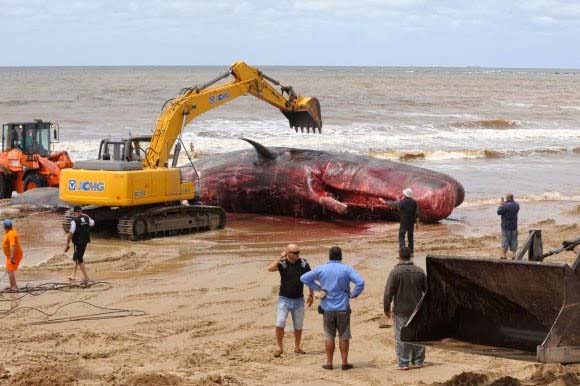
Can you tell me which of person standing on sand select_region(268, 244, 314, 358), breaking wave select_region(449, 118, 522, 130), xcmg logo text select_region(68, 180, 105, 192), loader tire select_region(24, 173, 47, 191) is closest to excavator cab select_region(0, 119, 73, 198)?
loader tire select_region(24, 173, 47, 191)

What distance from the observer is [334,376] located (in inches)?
408

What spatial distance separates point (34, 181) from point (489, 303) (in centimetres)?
1794

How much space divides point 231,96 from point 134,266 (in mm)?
6617

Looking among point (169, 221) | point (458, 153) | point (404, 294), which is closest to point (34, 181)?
point (169, 221)

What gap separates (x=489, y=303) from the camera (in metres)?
9.57

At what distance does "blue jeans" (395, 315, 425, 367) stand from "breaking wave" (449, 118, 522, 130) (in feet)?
158

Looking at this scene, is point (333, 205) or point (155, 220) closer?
point (155, 220)

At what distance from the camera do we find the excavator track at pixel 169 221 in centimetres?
1945

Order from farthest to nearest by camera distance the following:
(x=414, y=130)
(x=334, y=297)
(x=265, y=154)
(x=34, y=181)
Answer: (x=414, y=130), (x=34, y=181), (x=265, y=154), (x=334, y=297)

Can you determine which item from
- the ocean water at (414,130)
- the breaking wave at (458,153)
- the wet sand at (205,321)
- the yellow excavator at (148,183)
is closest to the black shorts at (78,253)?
the wet sand at (205,321)

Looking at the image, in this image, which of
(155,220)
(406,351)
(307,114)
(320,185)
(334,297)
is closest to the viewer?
(406,351)

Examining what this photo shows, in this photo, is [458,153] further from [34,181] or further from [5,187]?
[5,187]

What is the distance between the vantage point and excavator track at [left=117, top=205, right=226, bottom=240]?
63.8 ft

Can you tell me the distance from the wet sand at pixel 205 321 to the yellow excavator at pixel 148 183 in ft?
1.50
